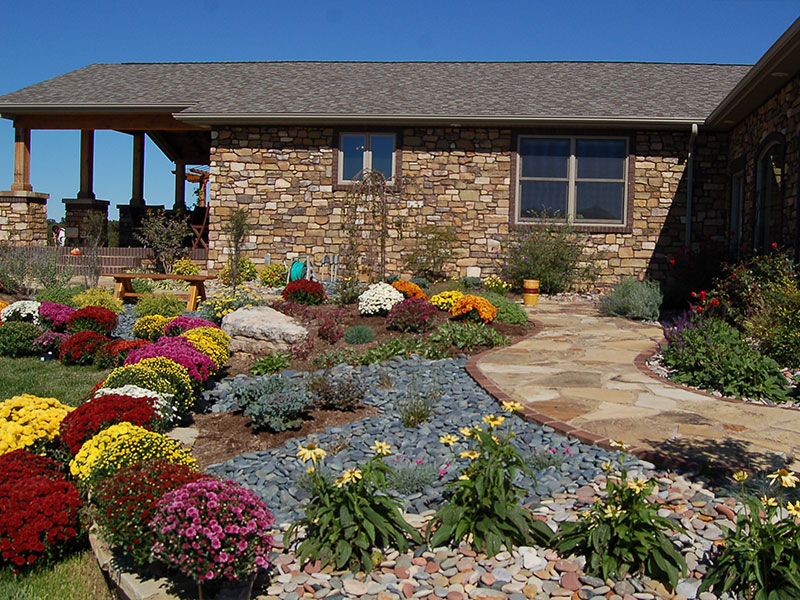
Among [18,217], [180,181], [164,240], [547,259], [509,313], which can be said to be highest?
[180,181]

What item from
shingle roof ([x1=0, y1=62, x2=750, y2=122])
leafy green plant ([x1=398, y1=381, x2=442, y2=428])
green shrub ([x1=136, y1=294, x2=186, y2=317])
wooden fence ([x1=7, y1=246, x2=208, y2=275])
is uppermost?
shingle roof ([x1=0, y1=62, x2=750, y2=122])

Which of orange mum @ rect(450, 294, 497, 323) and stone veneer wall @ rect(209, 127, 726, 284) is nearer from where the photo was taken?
orange mum @ rect(450, 294, 497, 323)

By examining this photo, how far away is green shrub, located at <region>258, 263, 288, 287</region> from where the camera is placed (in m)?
12.7

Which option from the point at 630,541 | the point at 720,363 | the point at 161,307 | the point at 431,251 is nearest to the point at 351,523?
the point at 630,541

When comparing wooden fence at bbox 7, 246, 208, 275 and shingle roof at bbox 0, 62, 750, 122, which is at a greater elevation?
shingle roof at bbox 0, 62, 750, 122

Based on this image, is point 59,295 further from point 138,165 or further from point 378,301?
point 138,165

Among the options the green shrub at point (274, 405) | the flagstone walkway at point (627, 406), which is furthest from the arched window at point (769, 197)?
the green shrub at point (274, 405)

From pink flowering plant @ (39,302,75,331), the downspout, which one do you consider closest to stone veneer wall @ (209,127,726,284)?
the downspout

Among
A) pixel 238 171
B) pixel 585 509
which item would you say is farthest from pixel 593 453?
pixel 238 171

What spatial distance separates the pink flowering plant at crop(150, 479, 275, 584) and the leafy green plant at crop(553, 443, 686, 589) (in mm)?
1297

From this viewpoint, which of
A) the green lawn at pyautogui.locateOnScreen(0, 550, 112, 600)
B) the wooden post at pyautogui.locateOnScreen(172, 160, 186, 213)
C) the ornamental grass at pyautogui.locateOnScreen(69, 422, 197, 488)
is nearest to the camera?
the green lawn at pyautogui.locateOnScreen(0, 550, 112, 600)

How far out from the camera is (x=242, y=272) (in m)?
13.1

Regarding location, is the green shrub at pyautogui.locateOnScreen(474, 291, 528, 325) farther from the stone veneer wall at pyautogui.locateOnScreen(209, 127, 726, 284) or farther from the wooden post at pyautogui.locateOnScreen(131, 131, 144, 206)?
the wooden post at pyautogui.locateOnScreen(131, 131, 144, 206)

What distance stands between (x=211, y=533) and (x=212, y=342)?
416 centimetres
